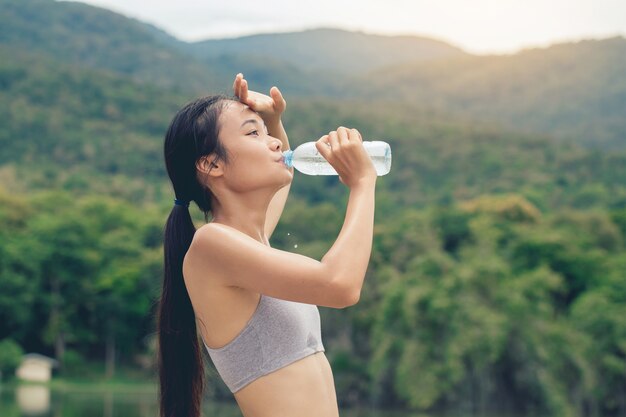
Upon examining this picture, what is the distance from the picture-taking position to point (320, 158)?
256cm

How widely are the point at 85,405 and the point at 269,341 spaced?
30.1 m

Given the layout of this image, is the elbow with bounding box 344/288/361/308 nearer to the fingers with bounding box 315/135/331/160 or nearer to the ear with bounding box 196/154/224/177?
the fingers with bounding box 315/135/331/160

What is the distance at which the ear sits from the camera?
7.80 ft

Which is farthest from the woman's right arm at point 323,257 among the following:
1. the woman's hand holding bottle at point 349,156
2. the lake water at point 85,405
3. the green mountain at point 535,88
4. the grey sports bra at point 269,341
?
the green mountain at point 535,88

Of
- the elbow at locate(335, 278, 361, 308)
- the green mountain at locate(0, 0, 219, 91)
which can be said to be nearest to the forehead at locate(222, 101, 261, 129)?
the elbow at locate(335, 278, 361, 308)

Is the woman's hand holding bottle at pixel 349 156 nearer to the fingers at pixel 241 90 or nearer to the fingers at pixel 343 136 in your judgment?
the fingers at pixel 343 136

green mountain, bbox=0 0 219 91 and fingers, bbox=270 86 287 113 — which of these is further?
green mountain, bbox=0 0 219 91

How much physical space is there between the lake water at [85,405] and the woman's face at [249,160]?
22.4 meters

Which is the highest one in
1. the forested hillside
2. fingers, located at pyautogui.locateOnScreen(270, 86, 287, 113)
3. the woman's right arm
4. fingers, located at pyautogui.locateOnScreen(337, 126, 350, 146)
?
fingers, located at pyautogui.locateOnScreen(270, 86, 287, 113)

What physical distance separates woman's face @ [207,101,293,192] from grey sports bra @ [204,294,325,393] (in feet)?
0.82

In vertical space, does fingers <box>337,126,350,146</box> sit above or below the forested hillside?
above

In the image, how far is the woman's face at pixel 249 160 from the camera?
2.35 meters

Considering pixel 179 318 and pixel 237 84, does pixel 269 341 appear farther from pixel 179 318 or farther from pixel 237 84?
pixel 237 84

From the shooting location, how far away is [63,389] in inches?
1587
